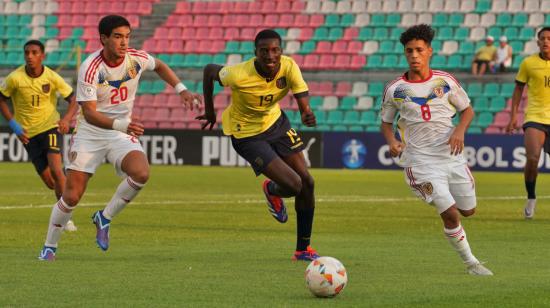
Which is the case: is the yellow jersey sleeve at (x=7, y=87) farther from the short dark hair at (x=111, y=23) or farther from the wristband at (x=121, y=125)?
the wristband at (x=121, y=125)

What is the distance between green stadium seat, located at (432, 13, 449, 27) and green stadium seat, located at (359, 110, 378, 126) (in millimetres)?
3596

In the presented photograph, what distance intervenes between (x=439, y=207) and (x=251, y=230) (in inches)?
197

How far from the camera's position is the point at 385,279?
9.30m

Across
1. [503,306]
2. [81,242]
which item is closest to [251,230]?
[81,242]

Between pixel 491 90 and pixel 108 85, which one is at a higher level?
pixel 108 85

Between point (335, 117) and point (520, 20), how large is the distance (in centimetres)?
618

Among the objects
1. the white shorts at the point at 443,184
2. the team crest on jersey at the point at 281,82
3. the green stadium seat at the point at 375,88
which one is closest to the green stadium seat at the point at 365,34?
the green stadium seat at the point at 375,88

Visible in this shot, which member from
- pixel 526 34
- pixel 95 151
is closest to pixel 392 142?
pixel 95 151

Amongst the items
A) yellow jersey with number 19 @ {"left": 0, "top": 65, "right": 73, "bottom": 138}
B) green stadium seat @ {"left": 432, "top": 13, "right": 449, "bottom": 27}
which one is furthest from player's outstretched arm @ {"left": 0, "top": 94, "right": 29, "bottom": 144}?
green stadium seat @ {"left": 432, "top": 13, "right": 449, "bottom": 27}

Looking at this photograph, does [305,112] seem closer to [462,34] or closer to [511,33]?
[511,33]

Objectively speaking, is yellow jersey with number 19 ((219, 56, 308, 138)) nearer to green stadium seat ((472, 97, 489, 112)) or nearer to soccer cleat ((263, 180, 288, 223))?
soccer cleat ((263, 180, 288, 223))

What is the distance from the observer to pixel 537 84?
16.4 metres

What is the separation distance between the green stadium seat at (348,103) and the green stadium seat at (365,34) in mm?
2266

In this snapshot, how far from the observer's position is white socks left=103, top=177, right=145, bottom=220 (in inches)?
446
